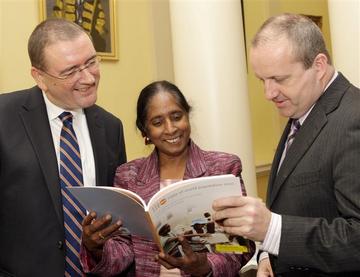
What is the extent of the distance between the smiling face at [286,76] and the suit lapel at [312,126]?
44 mm

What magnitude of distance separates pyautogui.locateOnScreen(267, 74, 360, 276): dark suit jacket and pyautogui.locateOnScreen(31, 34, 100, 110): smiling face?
1045 millimetres

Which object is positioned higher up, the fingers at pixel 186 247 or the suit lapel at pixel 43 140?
the suit lapel at pixel 43 140

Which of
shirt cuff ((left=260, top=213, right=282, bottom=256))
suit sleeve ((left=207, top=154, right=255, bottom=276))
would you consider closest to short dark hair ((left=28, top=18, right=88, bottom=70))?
suit sleeve ((left=207, top=154, right=255, bottom=276))

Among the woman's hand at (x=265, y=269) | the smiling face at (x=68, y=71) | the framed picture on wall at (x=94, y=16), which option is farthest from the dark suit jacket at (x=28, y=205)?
the framed picture on wall at (x=94, y=16)

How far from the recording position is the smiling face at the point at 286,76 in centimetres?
171

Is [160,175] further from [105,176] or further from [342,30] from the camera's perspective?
[342,30]

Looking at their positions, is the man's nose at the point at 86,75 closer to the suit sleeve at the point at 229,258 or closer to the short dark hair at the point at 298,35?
the suit sleeve at the point at 229,258

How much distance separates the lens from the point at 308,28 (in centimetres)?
174

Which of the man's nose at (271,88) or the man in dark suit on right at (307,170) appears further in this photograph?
the man's nose at (271,88)

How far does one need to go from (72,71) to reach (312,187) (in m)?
1.25

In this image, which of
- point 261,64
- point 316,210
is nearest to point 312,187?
point 316,210

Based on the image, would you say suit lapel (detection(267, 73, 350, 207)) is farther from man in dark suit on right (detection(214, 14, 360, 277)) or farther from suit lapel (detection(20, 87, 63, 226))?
suit lapel (detection(20, 87, 63, 226))

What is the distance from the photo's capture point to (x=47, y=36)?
2357 mm

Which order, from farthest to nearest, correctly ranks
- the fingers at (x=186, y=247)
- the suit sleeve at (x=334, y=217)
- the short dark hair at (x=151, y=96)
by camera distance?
the short dark hair at (x=151, y=96)
the fingers at (x=186, y=247)
the suit sleeve at (x=334, y=217)
